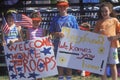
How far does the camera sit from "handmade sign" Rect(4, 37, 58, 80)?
8023 millimetres

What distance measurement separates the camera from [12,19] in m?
8.44

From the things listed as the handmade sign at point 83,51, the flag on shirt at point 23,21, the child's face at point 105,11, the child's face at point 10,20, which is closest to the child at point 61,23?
the handmade sign at point 83,51

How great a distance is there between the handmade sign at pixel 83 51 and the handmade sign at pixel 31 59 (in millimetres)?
199

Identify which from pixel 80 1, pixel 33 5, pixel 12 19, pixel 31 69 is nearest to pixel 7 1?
pixel 33 5

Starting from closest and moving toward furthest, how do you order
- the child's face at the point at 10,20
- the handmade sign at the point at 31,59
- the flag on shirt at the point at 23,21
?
the handmade sign at the point at 31,59, the flag on shirt at the point at 23,21, the child's face at the point at 10,20

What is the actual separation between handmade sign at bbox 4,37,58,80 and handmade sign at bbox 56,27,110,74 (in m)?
0.20

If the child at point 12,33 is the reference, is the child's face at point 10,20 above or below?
above

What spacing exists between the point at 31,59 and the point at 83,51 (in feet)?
3.15

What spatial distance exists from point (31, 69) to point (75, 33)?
1.03 meters

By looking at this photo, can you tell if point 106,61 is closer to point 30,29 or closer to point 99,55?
point 99,55

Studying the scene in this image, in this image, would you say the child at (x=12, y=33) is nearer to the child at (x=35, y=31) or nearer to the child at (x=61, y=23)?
the child at (x=35, y=31)

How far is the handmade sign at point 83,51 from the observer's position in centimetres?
807

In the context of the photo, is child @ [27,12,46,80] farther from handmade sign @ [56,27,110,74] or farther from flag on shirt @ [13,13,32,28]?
handmade sign @ [56,27,110,74]

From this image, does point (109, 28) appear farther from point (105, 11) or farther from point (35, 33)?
point (35, 33)
